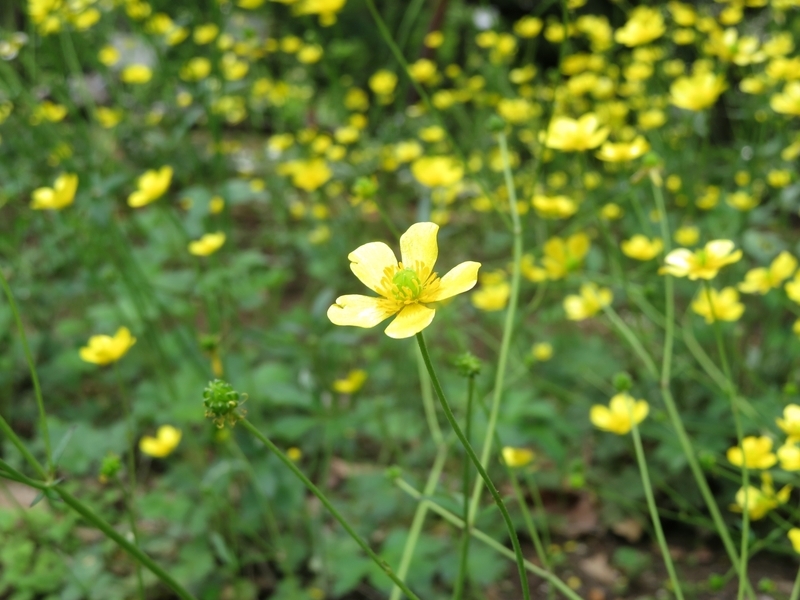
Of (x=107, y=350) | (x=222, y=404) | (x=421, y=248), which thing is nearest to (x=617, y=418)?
(x=421, y=248)

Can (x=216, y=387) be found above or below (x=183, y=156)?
above

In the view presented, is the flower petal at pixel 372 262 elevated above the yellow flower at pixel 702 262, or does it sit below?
above

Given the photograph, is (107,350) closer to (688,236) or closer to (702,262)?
(702,262)

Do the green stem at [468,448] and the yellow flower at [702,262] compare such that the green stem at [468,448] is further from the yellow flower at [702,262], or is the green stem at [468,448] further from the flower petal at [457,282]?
the yellow flower at [702,262]

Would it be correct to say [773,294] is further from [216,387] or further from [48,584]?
[48,584]

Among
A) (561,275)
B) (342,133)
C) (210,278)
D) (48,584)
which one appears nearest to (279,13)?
(342,133)

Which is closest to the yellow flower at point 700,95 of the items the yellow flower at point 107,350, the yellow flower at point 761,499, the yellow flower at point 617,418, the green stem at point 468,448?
the yellow flower at point 617,418
